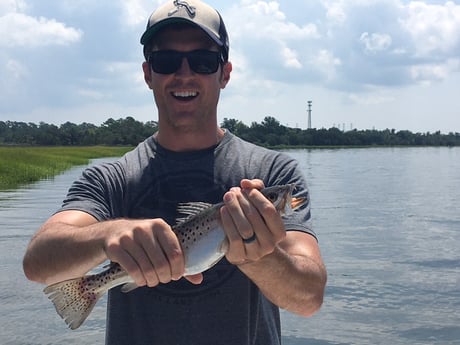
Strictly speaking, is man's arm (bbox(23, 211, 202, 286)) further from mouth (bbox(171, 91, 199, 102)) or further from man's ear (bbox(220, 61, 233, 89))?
man's ear (bbox(220, 61, 233, 89))

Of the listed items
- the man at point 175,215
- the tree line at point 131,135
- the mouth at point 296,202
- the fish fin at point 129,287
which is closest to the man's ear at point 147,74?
the man at point 175,215

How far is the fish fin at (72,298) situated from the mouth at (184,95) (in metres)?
1.22

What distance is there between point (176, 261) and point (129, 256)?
213 mm

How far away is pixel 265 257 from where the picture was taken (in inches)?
124

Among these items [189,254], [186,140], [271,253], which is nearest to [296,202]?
[271,253]

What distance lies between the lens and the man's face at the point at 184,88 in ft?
12.8

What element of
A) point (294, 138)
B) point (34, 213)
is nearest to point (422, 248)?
point (34, 213)

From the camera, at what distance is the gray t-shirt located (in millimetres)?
3631

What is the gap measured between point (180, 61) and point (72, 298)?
151 centimetres

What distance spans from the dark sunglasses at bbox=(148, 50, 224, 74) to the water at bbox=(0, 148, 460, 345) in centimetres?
940

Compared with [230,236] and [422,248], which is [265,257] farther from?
[422,248]

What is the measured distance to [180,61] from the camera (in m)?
3.89

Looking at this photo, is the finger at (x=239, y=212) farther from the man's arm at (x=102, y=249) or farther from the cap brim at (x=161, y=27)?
the cap brim at (x=161, y=27)

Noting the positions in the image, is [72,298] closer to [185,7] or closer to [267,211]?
[267,211]
